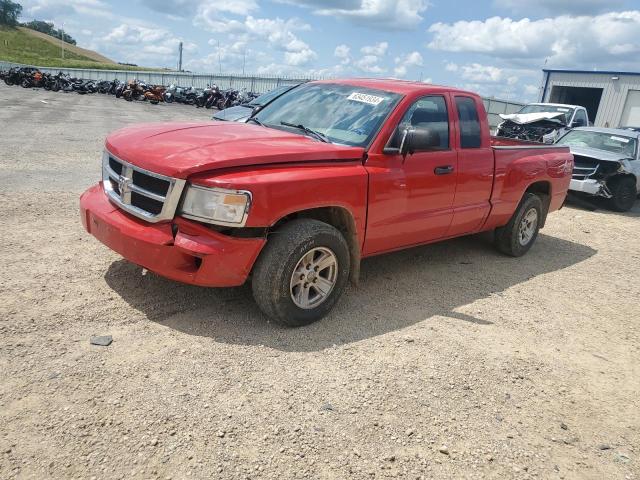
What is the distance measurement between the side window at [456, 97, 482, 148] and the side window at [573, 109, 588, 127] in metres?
11.6

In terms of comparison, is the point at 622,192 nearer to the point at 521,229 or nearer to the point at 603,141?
the point at 603,141

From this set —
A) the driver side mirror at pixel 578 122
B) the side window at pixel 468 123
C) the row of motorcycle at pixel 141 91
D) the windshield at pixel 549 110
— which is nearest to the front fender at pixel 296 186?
the side window at pixel 468 123

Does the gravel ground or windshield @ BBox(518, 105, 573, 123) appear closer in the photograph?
the gravel ground

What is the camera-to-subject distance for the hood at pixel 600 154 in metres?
10.3

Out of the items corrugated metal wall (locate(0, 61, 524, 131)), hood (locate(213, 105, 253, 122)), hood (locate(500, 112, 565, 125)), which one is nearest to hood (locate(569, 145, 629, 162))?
hood (locate(500, 112, 565, 125))

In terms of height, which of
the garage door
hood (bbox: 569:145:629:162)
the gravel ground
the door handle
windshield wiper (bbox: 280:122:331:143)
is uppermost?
the garage door

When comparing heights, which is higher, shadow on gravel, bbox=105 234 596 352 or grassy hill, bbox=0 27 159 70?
grassy hill, bbox=0 27 159 70

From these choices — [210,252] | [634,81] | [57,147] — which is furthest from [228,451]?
[634,81]

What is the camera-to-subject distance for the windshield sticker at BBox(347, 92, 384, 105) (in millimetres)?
4598

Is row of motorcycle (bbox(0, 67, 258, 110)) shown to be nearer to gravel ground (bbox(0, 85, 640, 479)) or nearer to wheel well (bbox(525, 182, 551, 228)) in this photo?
wheel well (bbox(525, 182, 551, 228))

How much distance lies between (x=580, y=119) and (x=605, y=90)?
1492 cm

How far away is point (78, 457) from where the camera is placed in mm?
2506

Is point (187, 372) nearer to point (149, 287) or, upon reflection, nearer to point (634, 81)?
point (149, 287)

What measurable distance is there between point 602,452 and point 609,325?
81.9 inches
